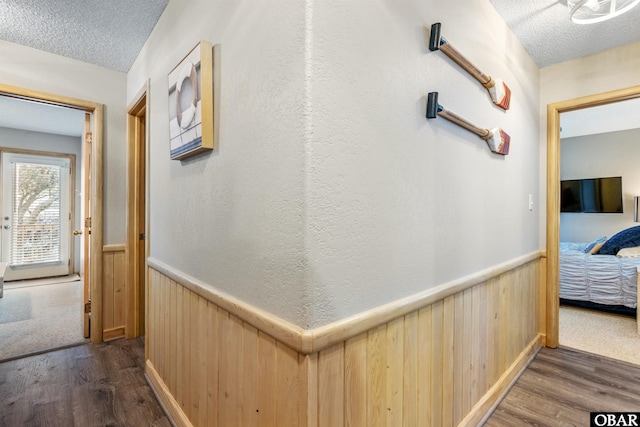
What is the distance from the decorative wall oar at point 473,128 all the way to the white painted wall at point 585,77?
101 centimetres

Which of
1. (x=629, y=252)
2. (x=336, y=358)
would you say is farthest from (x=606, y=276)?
(x=336, y=358)

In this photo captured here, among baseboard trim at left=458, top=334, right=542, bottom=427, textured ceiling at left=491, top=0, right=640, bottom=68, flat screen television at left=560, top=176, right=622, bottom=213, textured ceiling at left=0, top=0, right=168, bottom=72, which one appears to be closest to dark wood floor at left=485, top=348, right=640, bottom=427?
baseboard trim at left=458, top=334, right=542, bottom=427

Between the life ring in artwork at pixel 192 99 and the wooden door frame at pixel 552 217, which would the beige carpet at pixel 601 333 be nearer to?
the wooden door frame at pixel 552 217

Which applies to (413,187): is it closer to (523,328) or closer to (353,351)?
(353,351)

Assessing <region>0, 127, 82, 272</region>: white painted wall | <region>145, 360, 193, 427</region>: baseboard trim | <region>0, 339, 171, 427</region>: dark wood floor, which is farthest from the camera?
<region>0, 127, 82, 272</region>: white painted wall

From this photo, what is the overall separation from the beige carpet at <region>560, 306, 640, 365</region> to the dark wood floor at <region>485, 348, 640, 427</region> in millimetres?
177

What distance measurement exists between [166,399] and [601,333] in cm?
353

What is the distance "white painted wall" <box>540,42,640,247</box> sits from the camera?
2.23 m

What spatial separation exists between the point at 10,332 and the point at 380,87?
3746 mm

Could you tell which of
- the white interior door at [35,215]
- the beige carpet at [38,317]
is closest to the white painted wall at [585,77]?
the beige carpet at [38,317]

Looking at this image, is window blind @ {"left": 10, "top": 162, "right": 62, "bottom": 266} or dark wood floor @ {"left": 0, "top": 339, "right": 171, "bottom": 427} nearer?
dark wood floor @ {"left": 0, "top": 339, "right": 171, "bottom": 427}

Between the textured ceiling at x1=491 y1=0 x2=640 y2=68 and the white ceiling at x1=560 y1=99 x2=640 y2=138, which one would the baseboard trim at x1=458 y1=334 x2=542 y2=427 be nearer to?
the textured ceiling at x1=491 y1=0 x2=640 y2=68

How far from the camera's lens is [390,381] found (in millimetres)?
1102

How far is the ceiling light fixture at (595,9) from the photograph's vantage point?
1.64m
